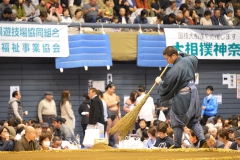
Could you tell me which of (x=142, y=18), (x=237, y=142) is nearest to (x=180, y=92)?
(x=237, y=142)

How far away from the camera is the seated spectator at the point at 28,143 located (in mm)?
10242

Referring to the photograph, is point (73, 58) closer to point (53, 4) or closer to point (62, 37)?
point (62, 37)

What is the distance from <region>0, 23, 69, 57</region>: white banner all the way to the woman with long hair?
0.94 m

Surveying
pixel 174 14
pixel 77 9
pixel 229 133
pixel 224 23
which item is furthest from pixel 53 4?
pixel 229 133

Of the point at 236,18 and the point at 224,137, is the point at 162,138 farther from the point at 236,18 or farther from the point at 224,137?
the point at 236,18

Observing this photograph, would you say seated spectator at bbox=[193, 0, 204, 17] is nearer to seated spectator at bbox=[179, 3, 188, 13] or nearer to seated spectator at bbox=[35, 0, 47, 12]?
seated spectator at bbox=[179, 3, 188, 13]

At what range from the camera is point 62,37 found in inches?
644

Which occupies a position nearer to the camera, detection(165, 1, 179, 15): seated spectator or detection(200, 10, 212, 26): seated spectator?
detection(200, 10, 212, 26): seated spectator

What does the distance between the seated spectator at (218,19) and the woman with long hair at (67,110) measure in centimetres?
454

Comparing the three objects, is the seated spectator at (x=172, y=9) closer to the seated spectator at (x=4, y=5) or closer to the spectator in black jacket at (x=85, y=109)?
the spectator in black jacket at (x=85, y=109)

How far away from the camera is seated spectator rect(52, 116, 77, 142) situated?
45.4 feet

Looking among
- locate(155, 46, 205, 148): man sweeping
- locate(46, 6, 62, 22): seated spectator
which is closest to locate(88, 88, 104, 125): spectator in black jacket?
locate(46, 6, 62, 22): seated spectator

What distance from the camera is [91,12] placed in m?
17.3

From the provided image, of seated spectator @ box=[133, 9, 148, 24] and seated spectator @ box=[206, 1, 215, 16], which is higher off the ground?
seated spectator @ box=[206, 1, 215, 16]
